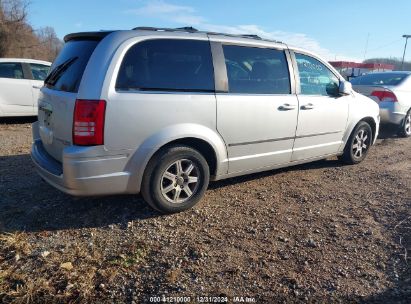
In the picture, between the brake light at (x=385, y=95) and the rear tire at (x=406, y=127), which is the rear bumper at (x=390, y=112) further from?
the rear tire at (x=406, y=127)

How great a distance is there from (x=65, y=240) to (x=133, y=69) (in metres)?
1.69

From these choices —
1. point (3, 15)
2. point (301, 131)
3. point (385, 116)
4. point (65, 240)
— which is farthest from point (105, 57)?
point (3, 15)

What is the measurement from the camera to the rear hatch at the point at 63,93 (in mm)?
3396

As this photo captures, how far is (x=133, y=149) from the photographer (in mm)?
3463

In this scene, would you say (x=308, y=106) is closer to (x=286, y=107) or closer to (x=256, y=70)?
(x=286, y=107)

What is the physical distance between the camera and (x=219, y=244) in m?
3.36

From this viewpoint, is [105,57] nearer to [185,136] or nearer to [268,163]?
[185,136]

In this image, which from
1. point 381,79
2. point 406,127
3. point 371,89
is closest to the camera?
point 371,89

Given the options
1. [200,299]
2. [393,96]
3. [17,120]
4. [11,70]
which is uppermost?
[11,70]

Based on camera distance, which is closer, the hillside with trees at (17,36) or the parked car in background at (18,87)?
the parked car in background at (18,87)

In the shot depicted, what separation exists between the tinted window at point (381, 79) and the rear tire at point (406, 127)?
76cm

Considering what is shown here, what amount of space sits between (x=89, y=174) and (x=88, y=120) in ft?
1.60

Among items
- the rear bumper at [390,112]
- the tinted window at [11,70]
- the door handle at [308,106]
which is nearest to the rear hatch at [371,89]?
the rear bumper at [390,112]

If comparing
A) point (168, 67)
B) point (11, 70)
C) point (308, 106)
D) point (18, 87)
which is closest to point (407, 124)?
point (308, 106)
